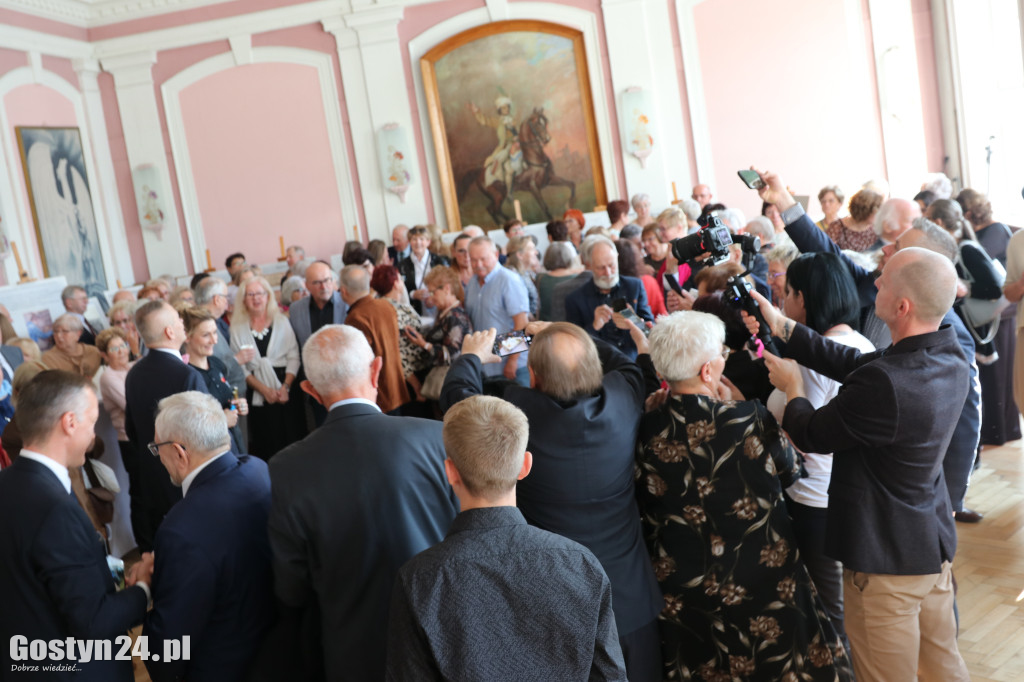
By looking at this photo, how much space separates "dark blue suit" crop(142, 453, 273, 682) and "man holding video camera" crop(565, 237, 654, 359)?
2603 mm

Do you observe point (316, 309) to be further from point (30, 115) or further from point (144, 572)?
point (30, 115)

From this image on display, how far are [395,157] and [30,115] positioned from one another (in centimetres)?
461

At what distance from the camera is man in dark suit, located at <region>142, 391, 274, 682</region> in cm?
252

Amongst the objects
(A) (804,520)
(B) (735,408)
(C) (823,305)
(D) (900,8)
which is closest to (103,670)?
(B) (735,408)

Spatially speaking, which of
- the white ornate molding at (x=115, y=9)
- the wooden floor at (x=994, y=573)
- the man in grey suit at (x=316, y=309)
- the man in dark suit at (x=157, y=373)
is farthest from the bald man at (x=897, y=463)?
the white ornate molding at (x=115, y=9)

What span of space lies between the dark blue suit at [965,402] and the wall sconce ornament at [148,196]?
10825 millimetres

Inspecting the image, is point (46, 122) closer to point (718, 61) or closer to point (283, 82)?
point (283, 82)

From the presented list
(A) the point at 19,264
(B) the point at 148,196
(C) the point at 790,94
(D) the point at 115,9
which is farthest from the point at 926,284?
(D) the point at 115,9

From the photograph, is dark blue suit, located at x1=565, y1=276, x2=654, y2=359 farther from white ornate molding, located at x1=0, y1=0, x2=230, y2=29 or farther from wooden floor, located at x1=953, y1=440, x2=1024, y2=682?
white ornate molding, located at x1=0, y1=0, x2=230, y2=29

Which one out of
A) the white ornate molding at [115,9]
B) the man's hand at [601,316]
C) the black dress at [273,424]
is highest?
the white ornate molding at [115,9]

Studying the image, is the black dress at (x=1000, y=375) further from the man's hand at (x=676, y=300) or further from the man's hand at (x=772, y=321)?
the man's hand at (x=772, y=321)

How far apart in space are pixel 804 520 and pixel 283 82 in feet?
36.6

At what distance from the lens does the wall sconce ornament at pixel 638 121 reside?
11.8 m

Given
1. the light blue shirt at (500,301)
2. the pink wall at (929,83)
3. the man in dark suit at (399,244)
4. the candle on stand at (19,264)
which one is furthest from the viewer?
the pink wall at (929,83)
